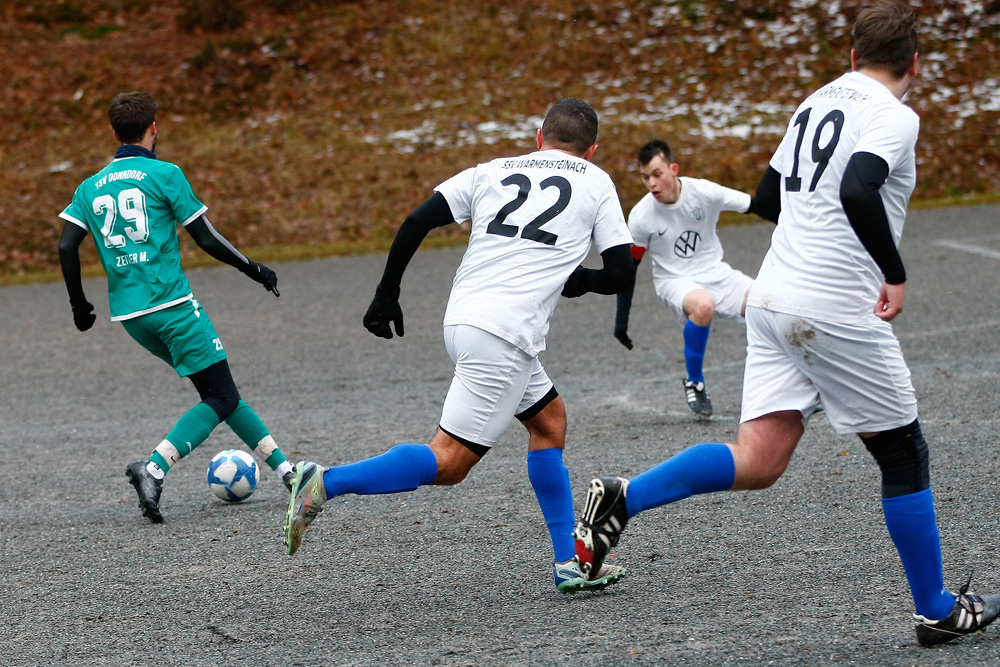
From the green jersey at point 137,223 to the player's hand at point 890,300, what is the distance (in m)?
3.68

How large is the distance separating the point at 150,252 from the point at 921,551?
4.01 metres

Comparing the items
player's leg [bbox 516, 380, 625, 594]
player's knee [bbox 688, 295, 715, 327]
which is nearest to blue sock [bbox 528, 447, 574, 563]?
player's leg [bbox 516, 380, 625, 594]

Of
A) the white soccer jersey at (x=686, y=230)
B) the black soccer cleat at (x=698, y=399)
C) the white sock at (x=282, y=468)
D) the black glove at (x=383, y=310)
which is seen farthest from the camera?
the white soccer jersey at (x=686, y=230)

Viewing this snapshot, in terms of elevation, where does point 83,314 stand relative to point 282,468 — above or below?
above

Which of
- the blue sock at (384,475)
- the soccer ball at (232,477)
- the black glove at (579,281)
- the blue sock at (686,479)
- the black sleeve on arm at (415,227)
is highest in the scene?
the black sleeve on arm at (415,227)

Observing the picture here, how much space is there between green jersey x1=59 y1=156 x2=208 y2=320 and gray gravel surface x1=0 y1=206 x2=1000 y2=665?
3.73ft

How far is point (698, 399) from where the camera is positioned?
7.53 m

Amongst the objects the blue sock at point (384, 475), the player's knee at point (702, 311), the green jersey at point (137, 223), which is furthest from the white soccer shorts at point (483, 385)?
the player's knee at point (702, 311)

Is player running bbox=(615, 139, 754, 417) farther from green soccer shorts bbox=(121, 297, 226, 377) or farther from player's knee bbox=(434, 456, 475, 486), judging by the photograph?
player's knee bbox=(434, 456, 475, 486)

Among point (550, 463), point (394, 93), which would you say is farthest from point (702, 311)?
point (394, 93)

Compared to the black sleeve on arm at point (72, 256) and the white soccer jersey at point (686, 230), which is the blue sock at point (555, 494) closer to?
the black sleeve on arm at point (72, 256)

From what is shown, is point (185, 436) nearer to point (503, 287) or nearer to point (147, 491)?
point (147, 491)

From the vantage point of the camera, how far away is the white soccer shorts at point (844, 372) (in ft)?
11.8

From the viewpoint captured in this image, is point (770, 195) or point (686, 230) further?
point (686, 230)
